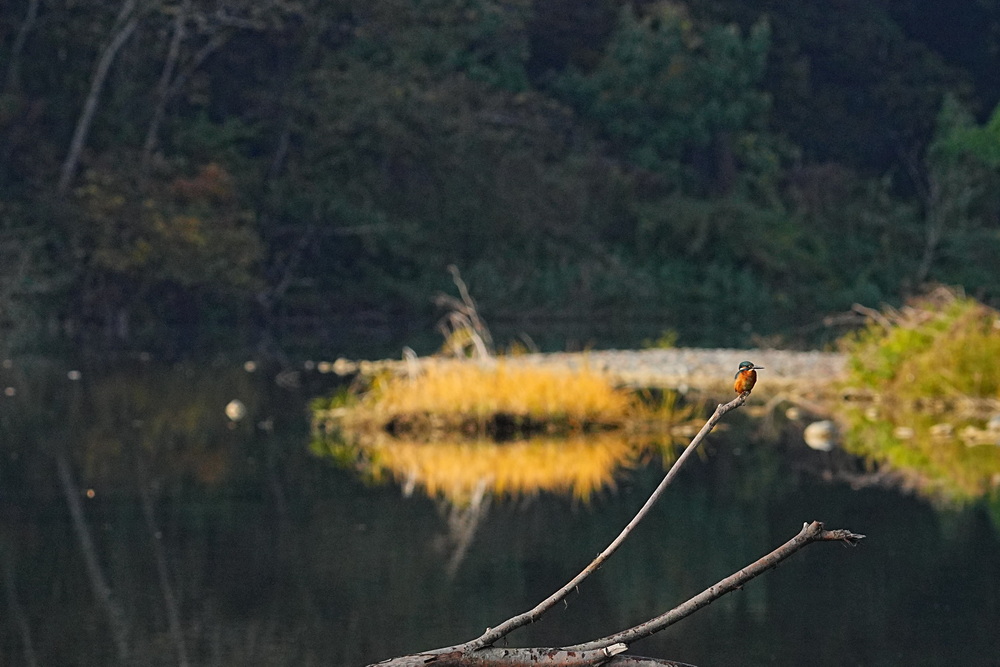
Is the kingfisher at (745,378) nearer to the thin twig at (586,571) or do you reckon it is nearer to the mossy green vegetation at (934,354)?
the thin twig at (586,571)

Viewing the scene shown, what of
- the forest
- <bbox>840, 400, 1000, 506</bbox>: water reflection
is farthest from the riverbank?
the forest

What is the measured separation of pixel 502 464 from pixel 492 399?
149 cm

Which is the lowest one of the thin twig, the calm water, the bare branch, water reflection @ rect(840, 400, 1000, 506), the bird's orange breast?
the calm water

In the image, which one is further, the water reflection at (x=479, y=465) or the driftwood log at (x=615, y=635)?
the water reflection at (x=479, y=465)

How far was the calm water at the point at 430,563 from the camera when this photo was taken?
16.0 ft

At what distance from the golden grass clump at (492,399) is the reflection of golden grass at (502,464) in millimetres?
232

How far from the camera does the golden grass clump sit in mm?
10125

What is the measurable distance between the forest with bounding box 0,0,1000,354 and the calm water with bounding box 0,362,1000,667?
12797 mm

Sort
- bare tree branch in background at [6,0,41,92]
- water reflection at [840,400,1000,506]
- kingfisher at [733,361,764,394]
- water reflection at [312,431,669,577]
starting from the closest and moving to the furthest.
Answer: kingfisher at [733,361,764,394] < water reflection at [312,431,669,577] < water reflection at [840,400,1000,506] < bare tree branch in background at [6,0,41,92]

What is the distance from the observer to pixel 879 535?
6.64 meters

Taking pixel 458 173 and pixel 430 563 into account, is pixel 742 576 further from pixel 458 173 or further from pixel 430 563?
pixel 458 173

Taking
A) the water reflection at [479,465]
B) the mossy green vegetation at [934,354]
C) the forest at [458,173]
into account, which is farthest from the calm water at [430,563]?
the forest at [458,173]

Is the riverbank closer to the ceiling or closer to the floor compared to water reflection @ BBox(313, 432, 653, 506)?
closer to the ceiling

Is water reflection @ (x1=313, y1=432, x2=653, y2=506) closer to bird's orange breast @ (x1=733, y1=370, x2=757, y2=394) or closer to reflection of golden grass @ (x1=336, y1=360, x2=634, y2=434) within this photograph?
reflection of golden grass @ (x1=336, y1=360, x2=634, y2=434)
